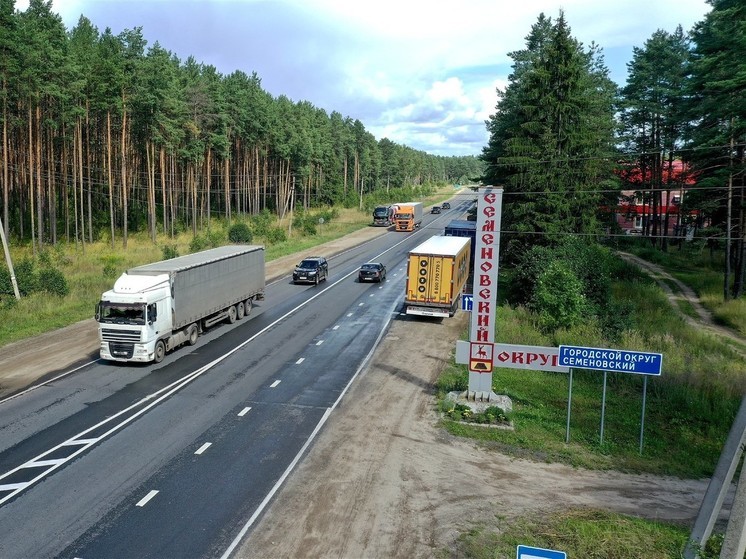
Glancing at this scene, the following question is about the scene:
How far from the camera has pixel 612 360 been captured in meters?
16.3

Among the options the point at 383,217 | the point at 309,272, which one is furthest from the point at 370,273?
the point at 383,217

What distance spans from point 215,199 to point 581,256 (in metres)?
70.9

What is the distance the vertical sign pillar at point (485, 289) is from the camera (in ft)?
61.6

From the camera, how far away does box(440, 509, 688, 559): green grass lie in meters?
10.7

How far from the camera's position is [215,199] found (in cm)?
9200

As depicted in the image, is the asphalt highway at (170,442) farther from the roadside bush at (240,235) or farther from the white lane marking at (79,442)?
the roadside bush at (240,235)

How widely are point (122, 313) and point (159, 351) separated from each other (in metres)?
2.12

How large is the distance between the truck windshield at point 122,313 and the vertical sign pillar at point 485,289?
12.2 metres

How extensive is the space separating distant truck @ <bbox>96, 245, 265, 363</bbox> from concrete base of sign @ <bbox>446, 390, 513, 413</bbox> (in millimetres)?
11539

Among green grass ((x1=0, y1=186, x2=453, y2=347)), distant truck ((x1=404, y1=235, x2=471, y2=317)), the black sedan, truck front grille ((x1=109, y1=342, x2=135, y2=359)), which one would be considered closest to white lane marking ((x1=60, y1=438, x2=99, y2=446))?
truck front grille ((x1=109, y1=342, x2=135, y2=359))

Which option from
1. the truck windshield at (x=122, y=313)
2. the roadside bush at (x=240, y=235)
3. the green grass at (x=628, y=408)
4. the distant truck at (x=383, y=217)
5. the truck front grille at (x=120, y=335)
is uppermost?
the distant truck at (x=383, y=217)

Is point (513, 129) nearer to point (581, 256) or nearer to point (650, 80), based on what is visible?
point (581, 256)

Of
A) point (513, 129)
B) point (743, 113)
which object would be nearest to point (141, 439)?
point (513, 129)

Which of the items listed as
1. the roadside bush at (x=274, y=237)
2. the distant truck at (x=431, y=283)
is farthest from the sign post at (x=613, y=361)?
the roadside bush at (x=274, y=237)
